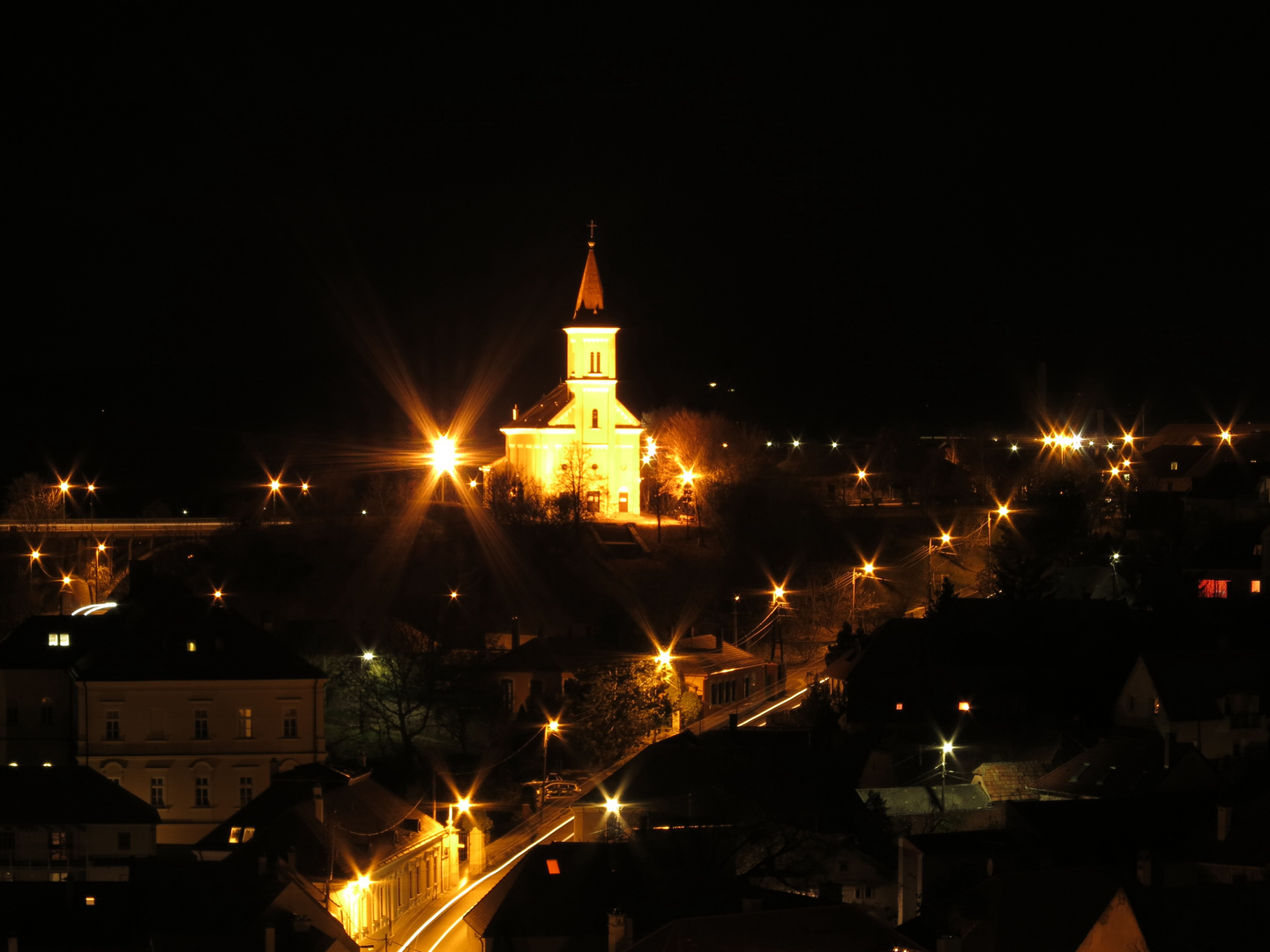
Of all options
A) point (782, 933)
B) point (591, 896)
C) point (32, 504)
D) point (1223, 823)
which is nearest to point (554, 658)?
point (1223, 823)

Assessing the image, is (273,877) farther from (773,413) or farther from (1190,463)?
(773,413)

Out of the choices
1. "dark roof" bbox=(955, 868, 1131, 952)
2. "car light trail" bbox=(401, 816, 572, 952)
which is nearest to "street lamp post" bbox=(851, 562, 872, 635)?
"car light trail" bbox=(401, 816, 572, 952)

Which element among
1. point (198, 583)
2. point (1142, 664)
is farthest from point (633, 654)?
point (198, 583)

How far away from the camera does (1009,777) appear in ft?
139

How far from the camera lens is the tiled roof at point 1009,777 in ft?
135

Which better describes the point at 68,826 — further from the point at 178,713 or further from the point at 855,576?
the point at 855,576

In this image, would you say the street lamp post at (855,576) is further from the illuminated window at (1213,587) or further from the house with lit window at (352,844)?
the house with lit window at (352,844)

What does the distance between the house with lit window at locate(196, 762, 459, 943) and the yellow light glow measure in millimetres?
58186

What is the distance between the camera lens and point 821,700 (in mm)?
51219

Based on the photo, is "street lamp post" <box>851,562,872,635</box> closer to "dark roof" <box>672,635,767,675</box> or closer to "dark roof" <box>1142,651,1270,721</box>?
"dark roof" <box>672,635,767,675</box>

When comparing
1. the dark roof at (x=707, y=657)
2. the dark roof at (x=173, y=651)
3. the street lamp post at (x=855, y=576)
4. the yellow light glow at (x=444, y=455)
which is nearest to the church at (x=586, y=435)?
the yellow light glow at (x=444, y=455)

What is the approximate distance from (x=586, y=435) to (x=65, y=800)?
169 ft

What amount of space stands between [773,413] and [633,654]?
376 feet

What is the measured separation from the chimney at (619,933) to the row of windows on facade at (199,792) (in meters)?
18.3
